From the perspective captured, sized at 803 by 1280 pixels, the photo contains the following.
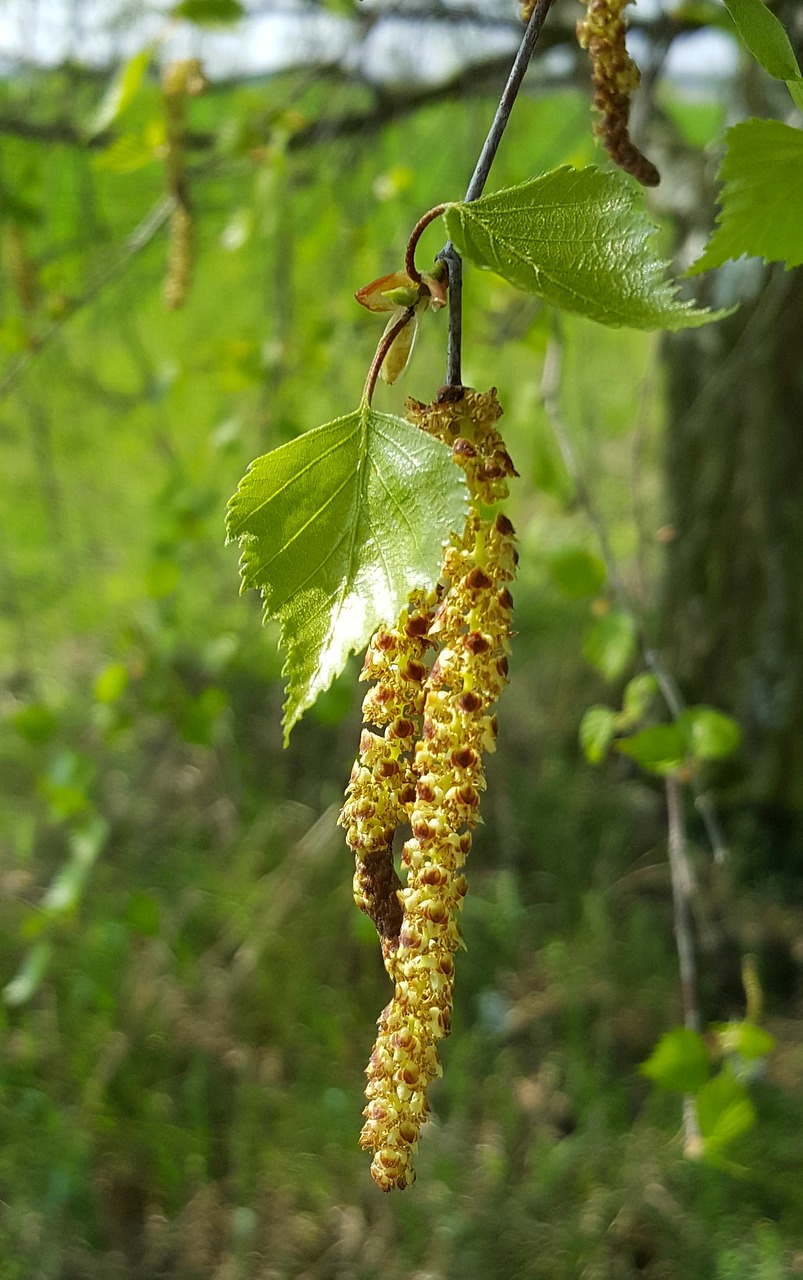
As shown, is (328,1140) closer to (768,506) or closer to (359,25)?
(768,506)

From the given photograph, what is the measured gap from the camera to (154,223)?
1.12m

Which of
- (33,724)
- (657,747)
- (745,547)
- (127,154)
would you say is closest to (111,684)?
(33,724)

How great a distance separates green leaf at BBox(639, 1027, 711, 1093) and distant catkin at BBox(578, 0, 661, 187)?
0.64m

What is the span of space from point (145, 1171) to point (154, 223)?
123 centimetres

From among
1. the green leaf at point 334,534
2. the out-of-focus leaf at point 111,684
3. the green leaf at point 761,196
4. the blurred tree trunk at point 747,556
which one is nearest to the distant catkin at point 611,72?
the green leaf at point 761,196

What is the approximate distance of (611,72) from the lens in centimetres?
38

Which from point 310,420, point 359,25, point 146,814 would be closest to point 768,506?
point 310,420

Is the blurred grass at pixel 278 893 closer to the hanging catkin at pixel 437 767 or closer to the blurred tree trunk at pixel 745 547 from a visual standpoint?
the blurred tree trunk at pixel 745 547

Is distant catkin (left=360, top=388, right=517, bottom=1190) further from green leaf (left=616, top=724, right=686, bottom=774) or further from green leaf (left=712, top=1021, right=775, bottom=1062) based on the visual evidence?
green leaf (left=712, top=1021, right=775, bottom=1062)

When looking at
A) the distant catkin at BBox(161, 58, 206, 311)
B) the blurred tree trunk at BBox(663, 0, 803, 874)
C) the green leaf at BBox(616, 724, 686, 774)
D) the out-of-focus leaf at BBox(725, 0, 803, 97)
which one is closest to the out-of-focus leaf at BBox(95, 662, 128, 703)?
the distant catkin at BBox(161, 58, 206, 311)

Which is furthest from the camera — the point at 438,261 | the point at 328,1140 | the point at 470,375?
the point at 328,1140

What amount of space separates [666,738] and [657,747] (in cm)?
1

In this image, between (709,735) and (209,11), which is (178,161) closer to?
(209,11)

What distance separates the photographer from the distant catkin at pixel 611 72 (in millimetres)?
375
